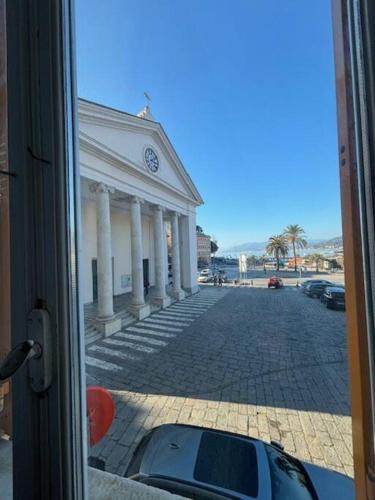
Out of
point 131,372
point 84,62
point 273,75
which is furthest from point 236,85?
point 131,372

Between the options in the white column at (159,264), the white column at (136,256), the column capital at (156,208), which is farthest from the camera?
the column capital at (156,208)

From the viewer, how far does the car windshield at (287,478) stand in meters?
1.25

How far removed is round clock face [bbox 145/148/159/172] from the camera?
796 cm

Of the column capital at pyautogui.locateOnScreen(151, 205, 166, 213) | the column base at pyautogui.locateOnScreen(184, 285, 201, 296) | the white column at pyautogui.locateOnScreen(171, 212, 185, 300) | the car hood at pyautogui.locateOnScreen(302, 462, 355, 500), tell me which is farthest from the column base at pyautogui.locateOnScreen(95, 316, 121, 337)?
the column base at pyautogui.locateOnScreen(184, 285, 201, 296)

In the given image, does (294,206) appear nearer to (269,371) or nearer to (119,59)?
(119,59)

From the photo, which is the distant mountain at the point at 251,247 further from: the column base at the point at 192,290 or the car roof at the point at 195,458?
the column base at the point at 192,290

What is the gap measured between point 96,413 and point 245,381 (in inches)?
119

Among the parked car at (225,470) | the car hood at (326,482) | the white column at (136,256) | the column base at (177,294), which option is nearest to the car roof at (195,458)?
the parked car at (225,470)

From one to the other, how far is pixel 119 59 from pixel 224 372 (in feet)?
12.3

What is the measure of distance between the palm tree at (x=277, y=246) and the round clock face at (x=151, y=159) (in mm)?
7537

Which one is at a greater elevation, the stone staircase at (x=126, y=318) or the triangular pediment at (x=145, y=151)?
the triangular pediment at (x=145, y=151)

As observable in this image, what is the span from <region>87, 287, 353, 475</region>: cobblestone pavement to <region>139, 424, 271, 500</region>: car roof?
0.85 ft

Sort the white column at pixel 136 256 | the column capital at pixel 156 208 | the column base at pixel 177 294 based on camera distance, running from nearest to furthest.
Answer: the white column at pixel 136 256, the column capital at pixel 156 208, the column base at pixel 177 294

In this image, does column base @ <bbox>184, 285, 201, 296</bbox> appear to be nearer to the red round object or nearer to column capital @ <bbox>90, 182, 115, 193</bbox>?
column capital @ <bbox>90, 182, 115, 193</bbox>
